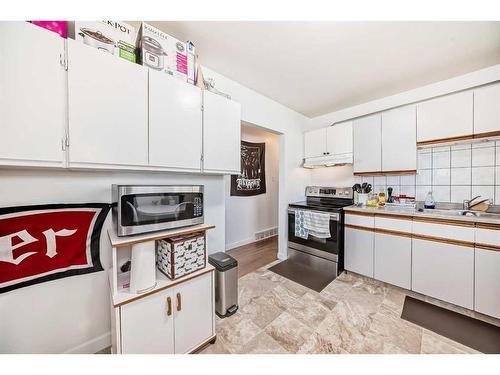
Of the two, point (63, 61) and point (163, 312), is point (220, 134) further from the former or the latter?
point (163, 312)

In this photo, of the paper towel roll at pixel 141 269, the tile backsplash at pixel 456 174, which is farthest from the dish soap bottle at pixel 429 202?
the paper towel roll at pixel 141 269

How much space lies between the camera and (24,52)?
0.86m

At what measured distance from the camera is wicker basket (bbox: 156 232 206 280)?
121 centimetres

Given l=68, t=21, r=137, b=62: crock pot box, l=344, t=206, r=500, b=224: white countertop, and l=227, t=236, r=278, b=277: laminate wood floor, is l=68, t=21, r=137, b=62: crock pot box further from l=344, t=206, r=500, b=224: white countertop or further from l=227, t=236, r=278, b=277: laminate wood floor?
l=344, t=206, r=500, b=224: white countertop

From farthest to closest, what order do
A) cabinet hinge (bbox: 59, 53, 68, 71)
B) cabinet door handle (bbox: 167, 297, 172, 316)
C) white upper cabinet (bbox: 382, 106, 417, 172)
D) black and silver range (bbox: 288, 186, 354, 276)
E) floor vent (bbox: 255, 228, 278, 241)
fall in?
floor vent (bbox: 255, 228, 278, 241) → black and silver range (bbox: 288, 186, 354, 276) → white upper cabinet (bbox: 382, 106, 417, 172) → cabinet door handle (bbox: 167, 297, 172, 316) → cabinet hinge (bbox: 59, 53, 68, 71)

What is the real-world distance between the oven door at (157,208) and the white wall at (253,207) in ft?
6.11

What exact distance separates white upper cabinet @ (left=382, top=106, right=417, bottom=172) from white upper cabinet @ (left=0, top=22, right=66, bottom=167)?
302 cm

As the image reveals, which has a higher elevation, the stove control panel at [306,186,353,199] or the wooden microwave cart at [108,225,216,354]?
the stove control panel at [306,186,353,199]

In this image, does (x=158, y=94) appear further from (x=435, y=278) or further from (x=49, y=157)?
(x=435, y=278)

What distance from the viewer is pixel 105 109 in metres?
1.06

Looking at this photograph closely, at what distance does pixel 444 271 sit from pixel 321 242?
1.17 meters

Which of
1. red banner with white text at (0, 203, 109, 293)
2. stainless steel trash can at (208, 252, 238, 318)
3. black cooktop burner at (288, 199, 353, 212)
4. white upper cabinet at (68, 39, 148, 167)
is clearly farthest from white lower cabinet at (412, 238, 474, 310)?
red banner with white text at (0, 203, 109, 293)
